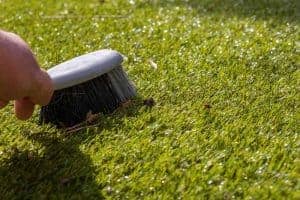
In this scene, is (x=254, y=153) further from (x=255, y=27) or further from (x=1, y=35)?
(x=255, y=27)

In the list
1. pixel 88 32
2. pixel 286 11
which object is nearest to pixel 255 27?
pixel 286 11

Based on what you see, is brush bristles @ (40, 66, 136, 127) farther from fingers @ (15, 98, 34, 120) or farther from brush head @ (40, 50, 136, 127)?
fingers @ (15, 98, 34, 120)

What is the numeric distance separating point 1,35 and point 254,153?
0.68m

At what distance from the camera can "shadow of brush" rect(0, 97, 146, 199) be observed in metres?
1.45

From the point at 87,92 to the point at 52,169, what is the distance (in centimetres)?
30

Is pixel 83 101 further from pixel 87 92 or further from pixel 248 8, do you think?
pixel 248 8

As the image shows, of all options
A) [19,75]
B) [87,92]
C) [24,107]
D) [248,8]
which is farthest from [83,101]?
[248,8]

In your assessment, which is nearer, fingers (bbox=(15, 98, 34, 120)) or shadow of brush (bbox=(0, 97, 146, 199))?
shadow of brush (bbox=(0, 97, 146, 199))

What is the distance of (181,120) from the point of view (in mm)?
1692

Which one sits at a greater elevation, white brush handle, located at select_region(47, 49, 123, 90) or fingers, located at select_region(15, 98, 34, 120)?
white brush handle, located at select_region(47, 49, 123, 90)

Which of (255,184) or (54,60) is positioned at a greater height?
(54,60)

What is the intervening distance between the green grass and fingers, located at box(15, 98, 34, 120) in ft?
0.30

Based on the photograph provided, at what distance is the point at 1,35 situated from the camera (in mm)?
1460

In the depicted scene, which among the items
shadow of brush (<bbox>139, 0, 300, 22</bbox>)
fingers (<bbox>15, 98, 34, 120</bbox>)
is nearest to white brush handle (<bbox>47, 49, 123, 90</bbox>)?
fingers (<bbox>15, 98, 34, 120</bbox>)
